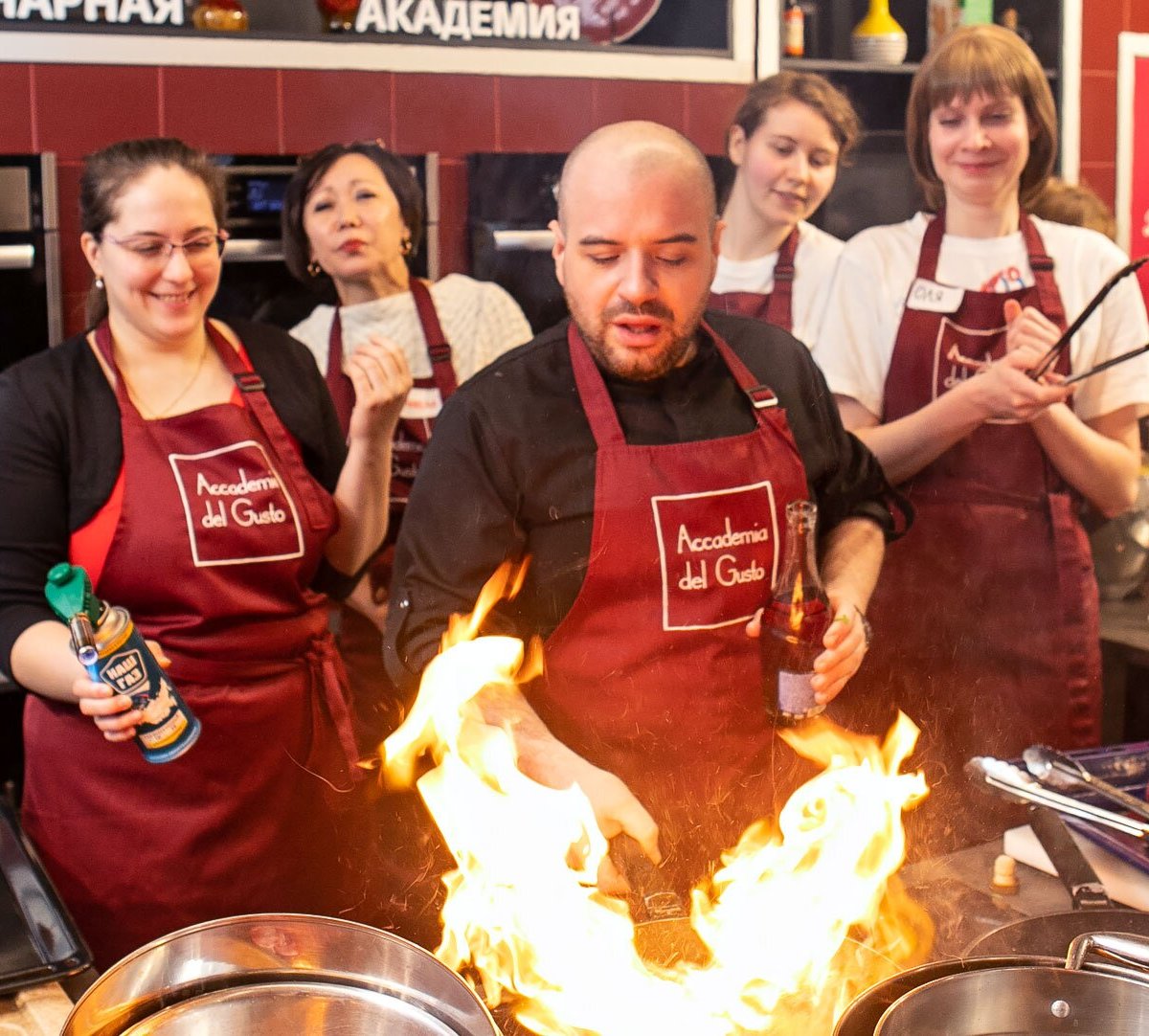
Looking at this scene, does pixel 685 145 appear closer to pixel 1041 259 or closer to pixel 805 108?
pixel 805 108

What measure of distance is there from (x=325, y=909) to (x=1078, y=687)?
1.50 m

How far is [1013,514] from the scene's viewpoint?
2.50m

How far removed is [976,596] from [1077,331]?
20.8 inches

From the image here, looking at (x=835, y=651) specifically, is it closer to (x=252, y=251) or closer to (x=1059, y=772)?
(x=1059, y=772)

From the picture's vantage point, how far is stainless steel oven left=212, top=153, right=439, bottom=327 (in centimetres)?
209

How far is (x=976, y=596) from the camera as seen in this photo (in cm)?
253

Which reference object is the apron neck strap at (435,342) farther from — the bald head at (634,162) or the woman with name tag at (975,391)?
the woman with name tag at (975,391)

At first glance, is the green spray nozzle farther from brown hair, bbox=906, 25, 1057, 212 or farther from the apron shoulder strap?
brown hair, bbox=906, 25, 1057, 212

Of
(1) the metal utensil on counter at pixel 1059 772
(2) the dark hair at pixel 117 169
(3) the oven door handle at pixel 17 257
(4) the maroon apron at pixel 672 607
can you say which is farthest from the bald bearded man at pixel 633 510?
(3) the oven door handle at pixel 17 257

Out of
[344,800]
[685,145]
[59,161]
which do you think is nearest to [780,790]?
[344,800]

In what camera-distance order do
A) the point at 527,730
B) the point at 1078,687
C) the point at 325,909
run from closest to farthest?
1. the point at 527,730
2. the point at 325,909
3. the point at 1078,687

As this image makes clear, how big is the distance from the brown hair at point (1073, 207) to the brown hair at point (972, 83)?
0.03 metres

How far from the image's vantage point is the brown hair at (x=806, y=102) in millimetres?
2357

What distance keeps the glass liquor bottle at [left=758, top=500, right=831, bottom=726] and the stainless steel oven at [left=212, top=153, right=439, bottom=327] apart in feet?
2.69
